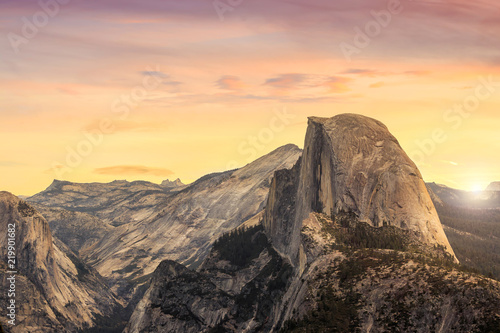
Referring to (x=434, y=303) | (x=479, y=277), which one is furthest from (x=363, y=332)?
(x=479, y=277)

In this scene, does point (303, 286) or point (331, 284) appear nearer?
point (331, 284)

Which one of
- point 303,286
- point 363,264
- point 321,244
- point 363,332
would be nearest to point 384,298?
point 363,332

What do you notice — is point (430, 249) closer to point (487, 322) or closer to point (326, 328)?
point (326, 328)

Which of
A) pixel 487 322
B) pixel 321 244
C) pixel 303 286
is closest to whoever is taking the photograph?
pixel 487 322

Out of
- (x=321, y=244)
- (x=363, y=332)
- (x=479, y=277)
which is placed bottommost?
(x=363, y=332)

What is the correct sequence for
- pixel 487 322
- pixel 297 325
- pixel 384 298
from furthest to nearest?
pixel 297 325 → pixel 384 298 → pixel 487 322

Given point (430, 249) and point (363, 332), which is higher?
point (430, 249)

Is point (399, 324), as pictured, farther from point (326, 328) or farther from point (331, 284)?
point (331, 284)

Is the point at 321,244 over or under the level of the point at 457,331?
over

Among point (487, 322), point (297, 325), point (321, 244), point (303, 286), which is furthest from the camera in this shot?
point (321, 244)
